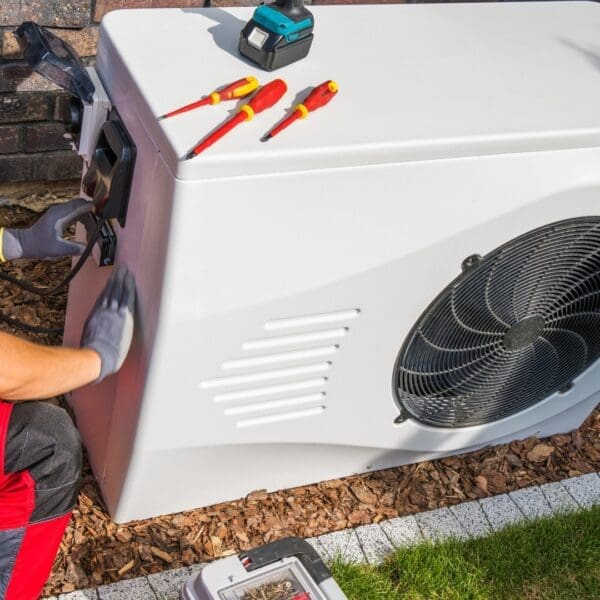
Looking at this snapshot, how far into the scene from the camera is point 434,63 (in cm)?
208

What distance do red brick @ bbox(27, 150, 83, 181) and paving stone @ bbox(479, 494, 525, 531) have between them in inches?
59.4

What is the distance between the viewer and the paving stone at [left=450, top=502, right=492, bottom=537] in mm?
2555

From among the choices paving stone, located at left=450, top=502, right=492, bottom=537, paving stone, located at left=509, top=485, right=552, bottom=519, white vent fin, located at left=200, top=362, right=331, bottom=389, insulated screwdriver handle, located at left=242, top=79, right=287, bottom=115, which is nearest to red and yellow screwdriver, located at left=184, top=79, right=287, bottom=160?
insulated screwdriver handle, located at left=242, top=79, right=287, bottom=115

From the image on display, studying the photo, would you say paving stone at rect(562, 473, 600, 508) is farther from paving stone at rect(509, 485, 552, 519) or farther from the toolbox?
the toolbox

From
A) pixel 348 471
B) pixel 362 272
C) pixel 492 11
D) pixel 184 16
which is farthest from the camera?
pixel 348 471

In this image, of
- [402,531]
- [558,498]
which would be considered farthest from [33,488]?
[558,498]

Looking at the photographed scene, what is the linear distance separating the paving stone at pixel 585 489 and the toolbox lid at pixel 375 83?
1162 millimetres

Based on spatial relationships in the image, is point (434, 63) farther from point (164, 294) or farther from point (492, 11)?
point (164, 294)

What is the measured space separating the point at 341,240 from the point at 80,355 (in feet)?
1.81

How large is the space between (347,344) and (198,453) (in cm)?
41

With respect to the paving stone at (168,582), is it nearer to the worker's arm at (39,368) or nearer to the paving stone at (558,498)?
the worker's arm at (39,368)

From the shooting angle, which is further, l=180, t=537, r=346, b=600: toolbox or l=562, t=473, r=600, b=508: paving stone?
l=562, t=473, r=600, b=508: paving stone

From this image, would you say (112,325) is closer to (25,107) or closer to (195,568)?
(195,568)

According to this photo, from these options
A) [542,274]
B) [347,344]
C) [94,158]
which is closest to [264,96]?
[94,158]
